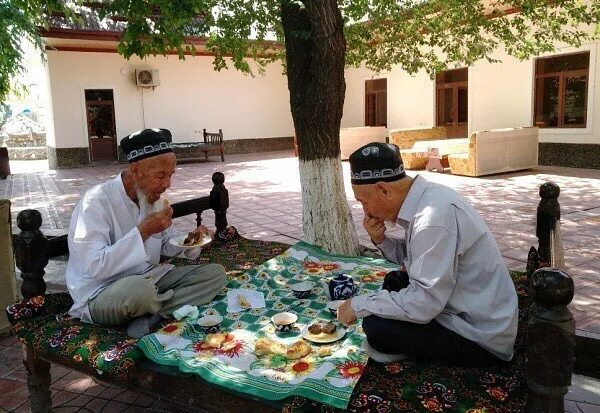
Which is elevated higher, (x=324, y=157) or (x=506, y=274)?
(x=324, y=157)

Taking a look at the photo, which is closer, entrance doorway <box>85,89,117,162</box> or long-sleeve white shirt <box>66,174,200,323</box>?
long-sleeve white shirt <box>66,174,200,323</box>

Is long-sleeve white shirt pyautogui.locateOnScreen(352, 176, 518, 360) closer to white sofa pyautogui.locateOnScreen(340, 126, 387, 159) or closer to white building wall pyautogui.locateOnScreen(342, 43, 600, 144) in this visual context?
white building wall pyautogui.locateOnScreen(342, 43, 600, 144)

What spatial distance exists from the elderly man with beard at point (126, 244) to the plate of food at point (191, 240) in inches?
11.9

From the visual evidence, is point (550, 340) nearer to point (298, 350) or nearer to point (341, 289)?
point (298, 350)

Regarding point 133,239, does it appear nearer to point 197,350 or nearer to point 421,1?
point 197,350

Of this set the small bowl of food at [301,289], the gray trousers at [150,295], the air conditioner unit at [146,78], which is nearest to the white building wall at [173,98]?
the air conditioner unit at [146,78]

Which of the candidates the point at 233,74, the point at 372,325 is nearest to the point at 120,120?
the point at 233,74

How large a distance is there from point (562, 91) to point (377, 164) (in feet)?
39.4

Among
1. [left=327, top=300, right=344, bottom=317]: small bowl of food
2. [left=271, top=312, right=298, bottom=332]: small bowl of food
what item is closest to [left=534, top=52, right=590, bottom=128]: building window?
[left=327, top=300, right=344, bottom=317]: small bowl of food

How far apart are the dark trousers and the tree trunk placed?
101 inches

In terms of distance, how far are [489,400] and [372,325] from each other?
0.53 m

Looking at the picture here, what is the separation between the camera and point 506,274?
6.91ft

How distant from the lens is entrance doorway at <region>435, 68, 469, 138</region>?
1497 cm

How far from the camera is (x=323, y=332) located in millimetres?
2582
